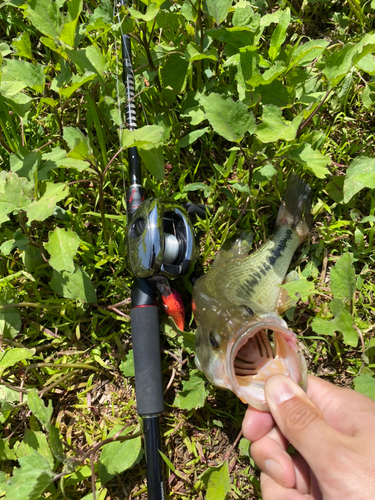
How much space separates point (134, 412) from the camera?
9.93 feet

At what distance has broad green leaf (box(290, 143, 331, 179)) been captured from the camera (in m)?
2.65

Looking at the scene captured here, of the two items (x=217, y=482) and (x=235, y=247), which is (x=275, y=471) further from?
(x=235, y=247)

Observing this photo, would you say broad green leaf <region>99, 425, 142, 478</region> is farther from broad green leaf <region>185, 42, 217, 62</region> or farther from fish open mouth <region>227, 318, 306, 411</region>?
broad green leaf <region>185, 42, 217, 62</region>

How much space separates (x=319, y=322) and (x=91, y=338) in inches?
70.6

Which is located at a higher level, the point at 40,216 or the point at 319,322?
the point at 40,216

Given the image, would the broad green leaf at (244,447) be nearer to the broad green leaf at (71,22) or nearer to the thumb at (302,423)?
the thumb at (302,423)

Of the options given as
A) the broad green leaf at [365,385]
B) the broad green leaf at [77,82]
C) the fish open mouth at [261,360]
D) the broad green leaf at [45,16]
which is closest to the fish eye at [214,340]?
the fish open mouth at [261,360]

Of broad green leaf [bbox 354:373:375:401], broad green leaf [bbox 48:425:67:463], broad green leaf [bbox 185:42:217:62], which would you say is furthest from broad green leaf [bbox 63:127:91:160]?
broad green leaf [bbox 354:373:375:401]

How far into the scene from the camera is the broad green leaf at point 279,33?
2951 millimetres

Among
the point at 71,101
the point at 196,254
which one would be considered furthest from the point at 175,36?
the point at 196,254

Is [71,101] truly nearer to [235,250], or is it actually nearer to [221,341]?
[235,250]

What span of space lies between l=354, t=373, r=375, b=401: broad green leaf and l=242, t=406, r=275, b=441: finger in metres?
0.68

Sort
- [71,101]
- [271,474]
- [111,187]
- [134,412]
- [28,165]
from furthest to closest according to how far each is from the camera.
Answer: [71,101]
[111,187]
[134,412]
[28,165]
[271,474]

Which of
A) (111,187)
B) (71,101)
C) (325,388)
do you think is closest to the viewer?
(325,388)
